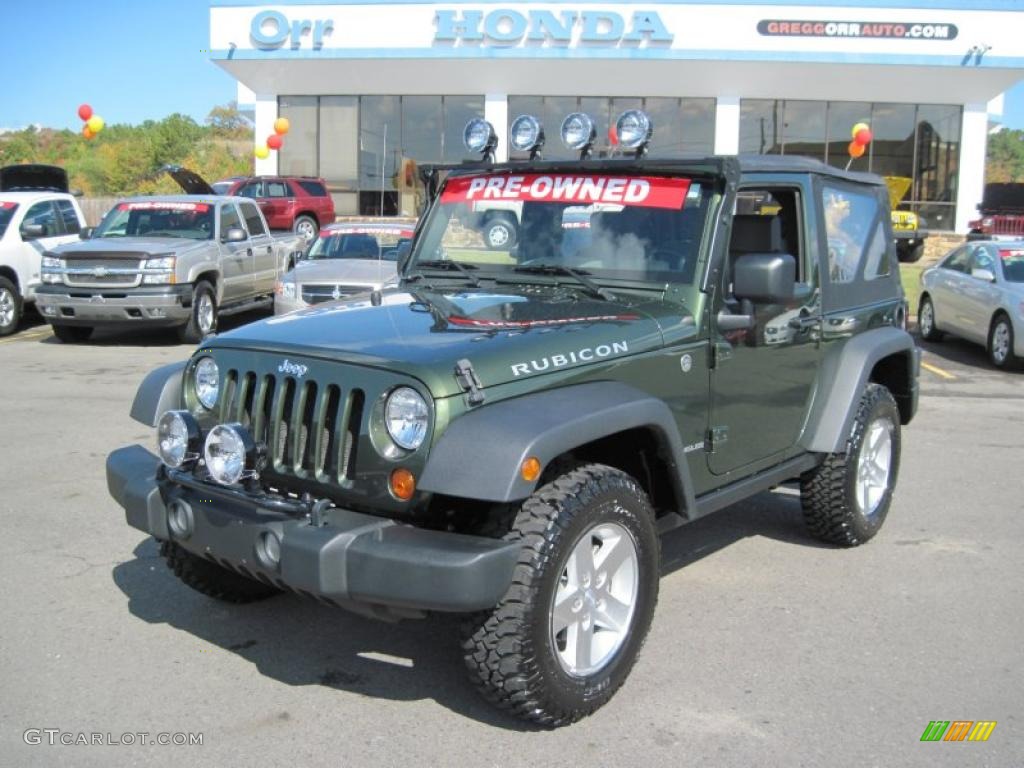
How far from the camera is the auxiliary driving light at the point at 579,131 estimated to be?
4758 mm

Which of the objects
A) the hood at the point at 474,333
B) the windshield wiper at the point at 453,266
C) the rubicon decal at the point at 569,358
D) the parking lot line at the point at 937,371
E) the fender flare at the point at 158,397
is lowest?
the parking lot line at the point at 937,371

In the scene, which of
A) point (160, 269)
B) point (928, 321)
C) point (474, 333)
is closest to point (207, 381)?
point (474, 333)

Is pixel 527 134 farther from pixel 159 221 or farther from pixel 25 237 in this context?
pixel 25 237

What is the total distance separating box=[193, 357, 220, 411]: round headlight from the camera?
3.92m

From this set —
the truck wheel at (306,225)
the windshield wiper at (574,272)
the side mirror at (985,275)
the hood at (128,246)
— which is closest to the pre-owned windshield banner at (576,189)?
the windshield wiper at (574,272)

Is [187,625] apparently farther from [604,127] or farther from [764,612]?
[604,127]

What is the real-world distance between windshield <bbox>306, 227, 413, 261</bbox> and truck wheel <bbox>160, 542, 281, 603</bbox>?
8.51m

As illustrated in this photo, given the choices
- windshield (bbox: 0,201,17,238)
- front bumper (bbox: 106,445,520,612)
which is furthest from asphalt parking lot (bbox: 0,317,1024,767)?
windshield (bbox: 0,201,17,238)

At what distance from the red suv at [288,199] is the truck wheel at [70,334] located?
33.1ft

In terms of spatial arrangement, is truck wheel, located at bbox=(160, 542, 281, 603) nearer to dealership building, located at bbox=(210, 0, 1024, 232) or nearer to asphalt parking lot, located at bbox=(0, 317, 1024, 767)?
asphalt parking lot, located at bbox=(0, 317, 1024, 767)

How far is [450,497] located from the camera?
136 inches

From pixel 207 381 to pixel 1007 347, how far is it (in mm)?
10727

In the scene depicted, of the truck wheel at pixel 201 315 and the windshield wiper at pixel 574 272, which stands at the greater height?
the windshield wiper at pixel 574 272
